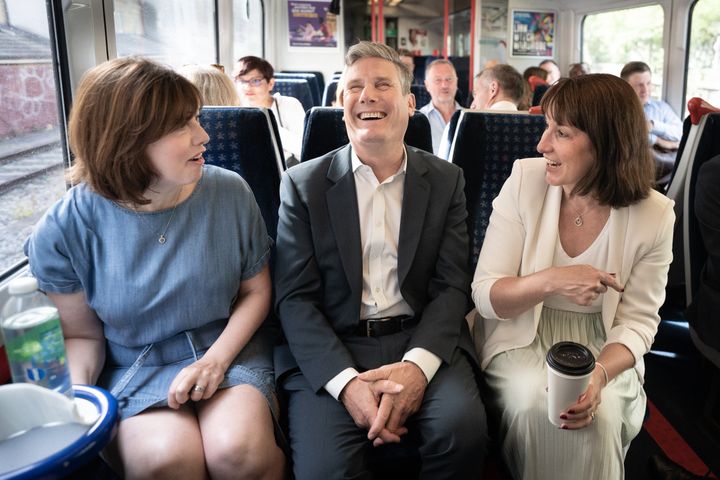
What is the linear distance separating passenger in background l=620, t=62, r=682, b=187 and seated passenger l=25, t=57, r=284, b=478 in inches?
161

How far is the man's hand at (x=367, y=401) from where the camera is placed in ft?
4.84

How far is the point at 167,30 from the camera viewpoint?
3719mm

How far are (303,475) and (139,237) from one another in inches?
27.7

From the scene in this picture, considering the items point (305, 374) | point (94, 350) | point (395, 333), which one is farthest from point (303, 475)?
point (94, 350)

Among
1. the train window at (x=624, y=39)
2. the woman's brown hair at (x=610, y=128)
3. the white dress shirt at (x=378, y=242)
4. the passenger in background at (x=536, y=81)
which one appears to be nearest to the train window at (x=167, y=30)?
the white dress shirt at (x=378, y=242)

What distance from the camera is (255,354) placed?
66.5 inches

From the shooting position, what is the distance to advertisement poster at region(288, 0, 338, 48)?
324 inches

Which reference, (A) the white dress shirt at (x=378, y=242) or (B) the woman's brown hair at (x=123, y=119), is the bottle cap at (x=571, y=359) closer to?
(A) the white dress shirt at (x=378, y=242)

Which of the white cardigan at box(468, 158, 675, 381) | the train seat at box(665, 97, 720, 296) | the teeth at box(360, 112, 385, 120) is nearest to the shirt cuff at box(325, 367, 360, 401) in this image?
the white cardigan at box(468, 158, 675, 381)

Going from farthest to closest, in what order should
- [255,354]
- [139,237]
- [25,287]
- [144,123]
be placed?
[255,354] → [139,237] → [144,123] → [25,287]

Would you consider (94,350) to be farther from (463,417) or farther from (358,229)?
(463,417)

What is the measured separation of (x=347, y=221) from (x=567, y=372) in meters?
0.74

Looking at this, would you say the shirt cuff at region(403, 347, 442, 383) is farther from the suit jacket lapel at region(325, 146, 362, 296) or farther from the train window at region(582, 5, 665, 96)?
the train window at region(582, 5, 665, 96)

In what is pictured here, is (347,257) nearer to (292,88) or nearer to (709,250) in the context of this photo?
(709,250)
